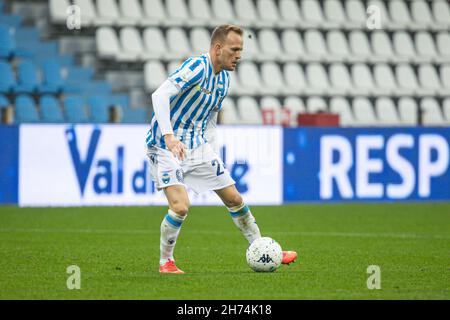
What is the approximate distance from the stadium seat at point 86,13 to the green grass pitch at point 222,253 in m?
5.20

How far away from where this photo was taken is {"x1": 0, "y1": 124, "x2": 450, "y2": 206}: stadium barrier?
15.2 m

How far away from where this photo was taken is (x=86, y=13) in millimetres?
19406

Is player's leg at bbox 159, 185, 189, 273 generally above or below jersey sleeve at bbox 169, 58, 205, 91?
below

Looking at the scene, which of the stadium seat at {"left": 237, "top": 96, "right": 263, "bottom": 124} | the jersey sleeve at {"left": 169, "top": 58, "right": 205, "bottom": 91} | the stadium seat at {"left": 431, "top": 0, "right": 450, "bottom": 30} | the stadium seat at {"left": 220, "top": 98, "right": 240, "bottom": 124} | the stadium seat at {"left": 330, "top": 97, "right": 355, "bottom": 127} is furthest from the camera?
the stadium seat at {"left": 431, "top": 0, "right": 450, "bottom": 30}

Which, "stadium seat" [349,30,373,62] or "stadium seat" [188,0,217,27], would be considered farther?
"stadium seat" [349,30,373,62]

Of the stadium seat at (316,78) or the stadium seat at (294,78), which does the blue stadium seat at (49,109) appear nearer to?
the stadium seat at (294,78)

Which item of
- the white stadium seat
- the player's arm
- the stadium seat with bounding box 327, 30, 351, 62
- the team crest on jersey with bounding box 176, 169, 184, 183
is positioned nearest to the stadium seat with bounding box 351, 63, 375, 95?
the stadium seat with bounding box 327, 30, 351, 62

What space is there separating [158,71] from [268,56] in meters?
2.89

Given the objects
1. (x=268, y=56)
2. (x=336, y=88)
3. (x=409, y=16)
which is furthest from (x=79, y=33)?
(x=409, y=16)

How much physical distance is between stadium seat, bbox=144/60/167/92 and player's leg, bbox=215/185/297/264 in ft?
35.7

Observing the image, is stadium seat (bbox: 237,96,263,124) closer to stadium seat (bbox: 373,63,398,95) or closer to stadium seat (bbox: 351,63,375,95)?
stadium seat (bbox: 351,63,375,95)

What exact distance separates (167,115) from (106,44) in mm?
11949

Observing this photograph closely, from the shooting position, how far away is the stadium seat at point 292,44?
21.7m

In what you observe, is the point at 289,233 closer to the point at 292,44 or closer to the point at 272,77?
the point at 272,77
